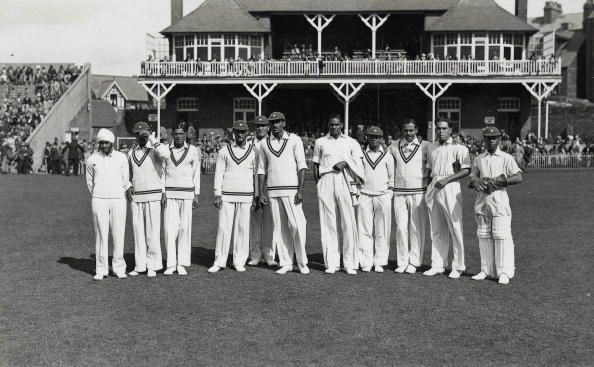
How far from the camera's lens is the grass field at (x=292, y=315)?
6.71 metres

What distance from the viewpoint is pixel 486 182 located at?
993cm

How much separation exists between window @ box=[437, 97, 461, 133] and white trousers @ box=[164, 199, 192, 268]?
3164 cm

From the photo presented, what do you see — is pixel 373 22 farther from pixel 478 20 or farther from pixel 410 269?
pixel 410 269

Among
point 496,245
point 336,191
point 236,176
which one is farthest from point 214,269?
point 496,245

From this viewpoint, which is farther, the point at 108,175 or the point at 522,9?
the point at 522,9

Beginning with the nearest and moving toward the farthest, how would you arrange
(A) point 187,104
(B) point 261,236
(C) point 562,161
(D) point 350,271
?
(D) point 350,271, (B) point 261,236, (C) point 562,161, (A) point 187,104

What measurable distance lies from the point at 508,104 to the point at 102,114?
35196 millimetres

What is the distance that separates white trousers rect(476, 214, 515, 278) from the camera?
387 inches

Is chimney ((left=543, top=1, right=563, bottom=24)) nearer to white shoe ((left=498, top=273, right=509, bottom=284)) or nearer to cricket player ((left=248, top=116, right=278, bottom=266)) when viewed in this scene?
cricket player ((left=248, top=116, right=278, bottom=266))

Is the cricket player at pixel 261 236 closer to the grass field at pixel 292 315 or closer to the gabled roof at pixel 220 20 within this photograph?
the grass field at pixel 292 315

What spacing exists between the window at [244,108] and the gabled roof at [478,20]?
9.66 m

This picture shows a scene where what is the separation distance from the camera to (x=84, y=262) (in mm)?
11438

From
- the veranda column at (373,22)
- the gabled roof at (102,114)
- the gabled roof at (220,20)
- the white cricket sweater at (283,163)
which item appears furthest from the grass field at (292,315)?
the gabled roof at (102,114)

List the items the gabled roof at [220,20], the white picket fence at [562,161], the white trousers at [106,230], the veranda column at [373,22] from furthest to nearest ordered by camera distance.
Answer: the gabled roof at [220,20], the veranda column at [373,22], the white picket fence at [562,161], the white trousers at [106,230]
